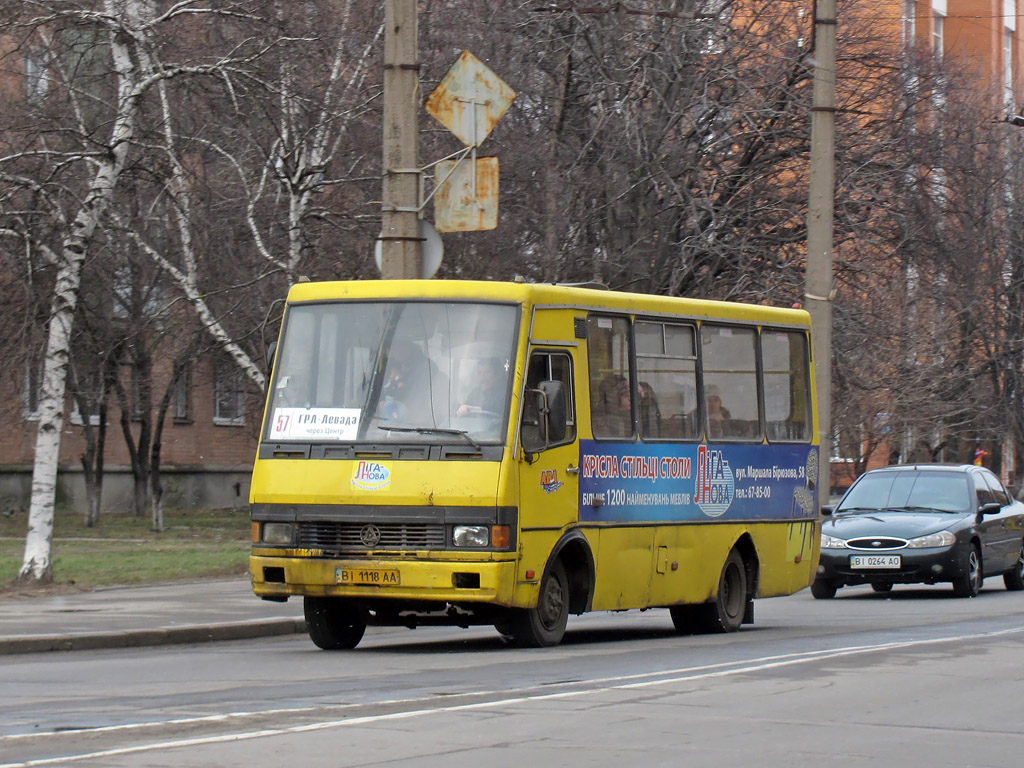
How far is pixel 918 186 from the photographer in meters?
25.7

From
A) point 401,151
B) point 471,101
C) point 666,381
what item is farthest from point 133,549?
point 666,381

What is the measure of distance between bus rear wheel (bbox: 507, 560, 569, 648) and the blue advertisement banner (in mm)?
583

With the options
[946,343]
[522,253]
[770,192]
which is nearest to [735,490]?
[522,253]

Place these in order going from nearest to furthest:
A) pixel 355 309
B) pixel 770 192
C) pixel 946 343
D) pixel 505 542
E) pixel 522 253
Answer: pixel 505 542 < pixel 355 309 < pixel 522 253 < pixel 770 192 < pixel 946 343

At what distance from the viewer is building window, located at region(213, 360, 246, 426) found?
3170 centimetres

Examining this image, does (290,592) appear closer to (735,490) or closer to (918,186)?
(735,490)

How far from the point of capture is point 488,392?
12773 mm

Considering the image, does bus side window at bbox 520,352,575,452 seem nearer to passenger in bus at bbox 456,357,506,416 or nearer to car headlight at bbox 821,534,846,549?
passenger in bus at bbox 456,357,506,416

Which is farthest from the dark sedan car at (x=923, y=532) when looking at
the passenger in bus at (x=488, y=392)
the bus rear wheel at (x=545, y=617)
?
the passenger in bus at (x=488, y=392)

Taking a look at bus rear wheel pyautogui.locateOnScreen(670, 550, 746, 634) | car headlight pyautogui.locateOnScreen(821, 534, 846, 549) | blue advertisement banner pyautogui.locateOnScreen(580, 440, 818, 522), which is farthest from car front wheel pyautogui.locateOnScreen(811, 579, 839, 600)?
bus rear wheel pyautogui.locateOnScreen(670, 550, 746, 634)

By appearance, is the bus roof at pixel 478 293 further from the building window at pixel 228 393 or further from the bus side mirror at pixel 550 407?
the building window at pixel 228 393

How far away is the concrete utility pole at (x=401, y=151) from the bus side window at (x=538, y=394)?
7.07ft

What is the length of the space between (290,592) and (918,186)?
1572cm

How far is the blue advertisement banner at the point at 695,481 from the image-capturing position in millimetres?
13875
